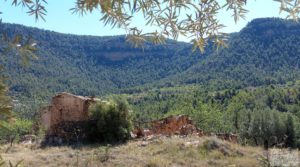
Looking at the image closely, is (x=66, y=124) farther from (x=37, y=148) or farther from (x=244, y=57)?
(x=244, y=57)

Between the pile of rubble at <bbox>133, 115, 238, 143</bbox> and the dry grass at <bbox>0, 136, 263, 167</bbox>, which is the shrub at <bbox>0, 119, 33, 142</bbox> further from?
the pile of rubble at <bbox>133, 115, 238, 143</bbox>

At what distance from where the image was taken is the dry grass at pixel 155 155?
13219 mm

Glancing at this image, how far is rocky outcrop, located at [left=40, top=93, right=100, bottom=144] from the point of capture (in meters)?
18.7

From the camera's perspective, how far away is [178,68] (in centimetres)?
12319

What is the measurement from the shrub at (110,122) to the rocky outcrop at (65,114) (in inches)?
33.7

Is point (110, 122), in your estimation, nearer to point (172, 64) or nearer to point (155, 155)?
point (155, 155)

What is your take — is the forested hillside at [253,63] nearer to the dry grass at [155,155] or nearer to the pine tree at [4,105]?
the dry grass at [155,155]

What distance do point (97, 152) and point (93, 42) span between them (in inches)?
5057

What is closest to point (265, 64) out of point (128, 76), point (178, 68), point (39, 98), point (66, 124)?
point (178, 68)

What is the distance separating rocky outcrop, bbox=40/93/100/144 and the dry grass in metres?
2.14

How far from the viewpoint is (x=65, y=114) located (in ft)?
62.6

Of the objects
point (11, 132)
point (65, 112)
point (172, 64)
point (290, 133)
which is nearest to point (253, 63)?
point (172, 64)

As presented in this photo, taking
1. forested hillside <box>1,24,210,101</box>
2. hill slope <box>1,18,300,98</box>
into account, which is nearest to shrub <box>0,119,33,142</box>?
forested hillside <box>1,24,210,101</box>

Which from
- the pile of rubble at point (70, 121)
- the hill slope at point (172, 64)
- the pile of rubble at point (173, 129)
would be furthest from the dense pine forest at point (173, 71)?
the pile of rubble at point (70, 121)
